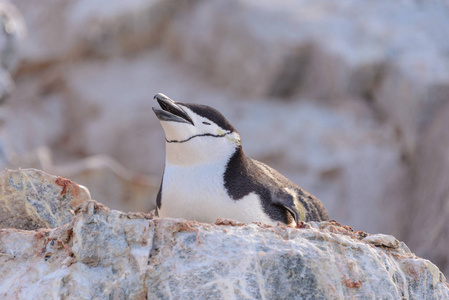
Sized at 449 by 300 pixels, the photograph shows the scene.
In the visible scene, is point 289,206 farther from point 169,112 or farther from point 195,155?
point 169,112

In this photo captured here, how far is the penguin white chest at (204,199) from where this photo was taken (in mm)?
3689

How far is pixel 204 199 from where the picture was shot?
12.1 feet

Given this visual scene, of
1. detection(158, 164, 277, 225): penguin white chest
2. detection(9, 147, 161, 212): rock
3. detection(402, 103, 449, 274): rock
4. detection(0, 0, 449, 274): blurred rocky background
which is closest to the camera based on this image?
detection(158, 164, 277, 225): penguin white chest

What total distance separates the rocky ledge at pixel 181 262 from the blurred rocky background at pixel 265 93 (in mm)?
5034

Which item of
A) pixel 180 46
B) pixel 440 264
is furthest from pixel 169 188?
pixel 180 46

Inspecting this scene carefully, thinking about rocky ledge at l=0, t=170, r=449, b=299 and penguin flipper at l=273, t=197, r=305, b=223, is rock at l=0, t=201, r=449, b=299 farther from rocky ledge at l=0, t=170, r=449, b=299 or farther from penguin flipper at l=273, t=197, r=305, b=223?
penguin flipper at l=273, t=197, r=305, b=223

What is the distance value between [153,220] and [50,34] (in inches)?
423

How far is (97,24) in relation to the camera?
1201 cm

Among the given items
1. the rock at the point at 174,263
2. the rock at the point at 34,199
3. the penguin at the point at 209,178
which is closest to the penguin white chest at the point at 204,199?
the penguin at the point at 209,178

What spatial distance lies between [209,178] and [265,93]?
282 inches

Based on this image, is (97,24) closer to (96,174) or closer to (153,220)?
(96,174)

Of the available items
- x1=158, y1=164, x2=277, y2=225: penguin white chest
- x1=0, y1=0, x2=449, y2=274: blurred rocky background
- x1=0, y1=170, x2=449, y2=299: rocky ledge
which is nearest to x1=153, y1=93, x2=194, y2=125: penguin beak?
x1=158, y1=164, x2=277, y2=225: penguin white chest

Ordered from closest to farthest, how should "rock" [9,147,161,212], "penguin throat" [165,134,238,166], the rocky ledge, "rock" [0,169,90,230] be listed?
the rocky ledge, "rock" [0,169,90,230], "penguin throat" [165,134,238,166], "rock" [9,147,161,212]

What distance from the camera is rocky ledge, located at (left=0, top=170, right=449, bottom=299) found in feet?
8.87
